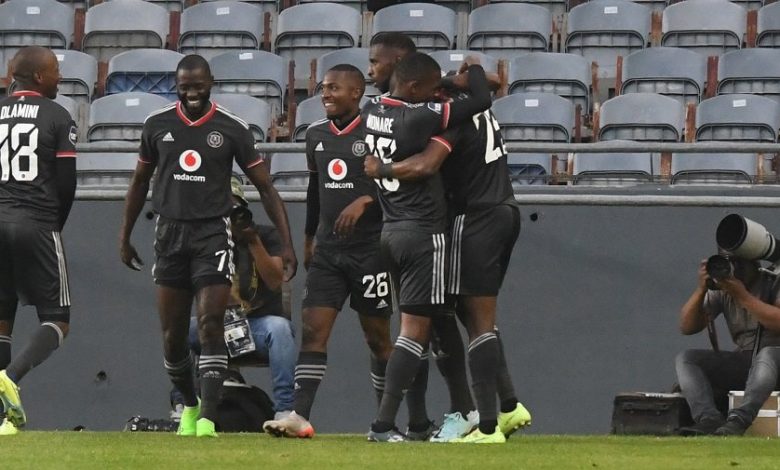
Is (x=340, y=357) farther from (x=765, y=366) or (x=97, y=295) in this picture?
(x=765, y=366)

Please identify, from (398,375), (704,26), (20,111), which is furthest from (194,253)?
(704,26)

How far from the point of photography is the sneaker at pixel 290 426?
7.21m

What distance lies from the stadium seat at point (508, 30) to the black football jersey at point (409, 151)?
6296mm

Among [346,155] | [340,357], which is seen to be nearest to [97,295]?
[340,357]

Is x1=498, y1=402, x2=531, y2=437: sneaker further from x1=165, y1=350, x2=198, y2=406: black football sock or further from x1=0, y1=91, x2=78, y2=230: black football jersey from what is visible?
x1=0, y1=91, x2=78, y2=230: black football jersey

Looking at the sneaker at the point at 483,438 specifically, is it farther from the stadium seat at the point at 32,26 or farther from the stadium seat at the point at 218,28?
the stadium seat at the point at 32,26

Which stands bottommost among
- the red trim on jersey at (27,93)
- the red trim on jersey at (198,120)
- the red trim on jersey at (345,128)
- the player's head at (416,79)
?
the red trim on jersey at (345,128)

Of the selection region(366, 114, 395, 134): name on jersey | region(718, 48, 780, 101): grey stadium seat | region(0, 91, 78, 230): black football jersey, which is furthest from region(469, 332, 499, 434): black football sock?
region(718, 48, 780, 101): grey stadium seat

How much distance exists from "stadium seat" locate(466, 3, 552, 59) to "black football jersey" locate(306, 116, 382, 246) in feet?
18.1

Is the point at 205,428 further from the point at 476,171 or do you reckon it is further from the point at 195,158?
the point at 476,171

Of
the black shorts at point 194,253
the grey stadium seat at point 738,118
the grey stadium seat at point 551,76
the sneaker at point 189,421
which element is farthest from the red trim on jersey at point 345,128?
the grey stadium seat at point 551,76

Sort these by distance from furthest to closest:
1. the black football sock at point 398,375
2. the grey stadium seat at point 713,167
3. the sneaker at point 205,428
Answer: the grey stadium seat at point 713,167 < the sneaker at point 205,428 < the black football sock at point 398,375

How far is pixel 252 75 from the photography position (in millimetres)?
12555

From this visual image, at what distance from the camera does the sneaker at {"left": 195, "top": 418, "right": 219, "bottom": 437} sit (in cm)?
741
